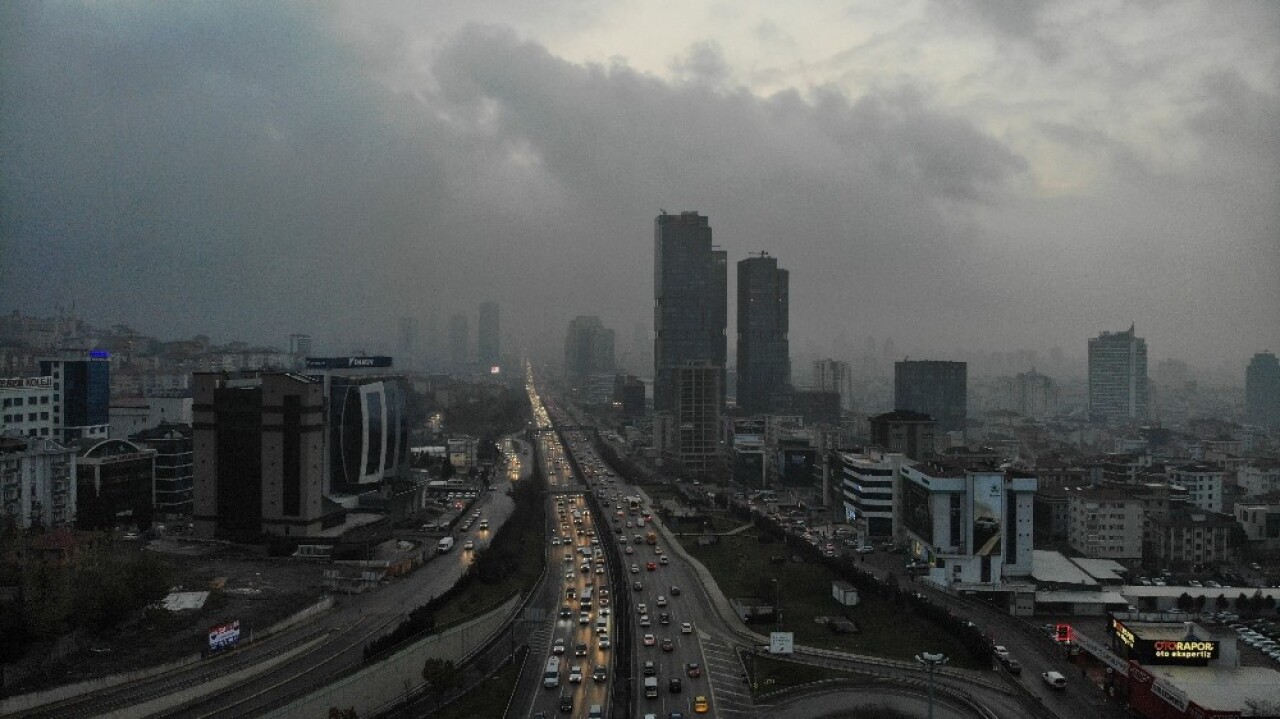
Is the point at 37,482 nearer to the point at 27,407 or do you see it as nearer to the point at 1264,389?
the point at 27,407

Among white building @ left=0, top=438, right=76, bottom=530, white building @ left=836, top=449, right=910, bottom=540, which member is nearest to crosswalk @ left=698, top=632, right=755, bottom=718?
white building @ left=836, top=449, right=910, bottom=540

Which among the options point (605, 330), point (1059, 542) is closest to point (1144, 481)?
point (1059, 542)

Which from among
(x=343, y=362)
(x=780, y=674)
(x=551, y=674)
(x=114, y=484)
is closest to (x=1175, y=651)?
(x=780, y=674)

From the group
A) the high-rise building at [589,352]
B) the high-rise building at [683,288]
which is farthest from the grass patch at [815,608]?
the high-rise building at [589,352]

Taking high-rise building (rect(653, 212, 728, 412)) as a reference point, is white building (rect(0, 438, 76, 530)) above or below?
below

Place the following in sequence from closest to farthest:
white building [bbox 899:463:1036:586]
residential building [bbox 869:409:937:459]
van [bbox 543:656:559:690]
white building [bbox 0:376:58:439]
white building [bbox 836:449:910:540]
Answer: van [bbox 543:656:559:690] < white building [bbox 899:463:1036:586] < white building [bbox 836:449:910:540] < white building [bbox 0:376:58:439] < residential building [bbox 869:409:937:459]

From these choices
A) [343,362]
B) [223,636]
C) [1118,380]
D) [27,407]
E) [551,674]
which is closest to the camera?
[223,636]

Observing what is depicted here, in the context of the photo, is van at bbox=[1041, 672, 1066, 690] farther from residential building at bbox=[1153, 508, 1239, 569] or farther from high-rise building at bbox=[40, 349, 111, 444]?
high-rise building at bbox=[40, 349, 111, 444]
